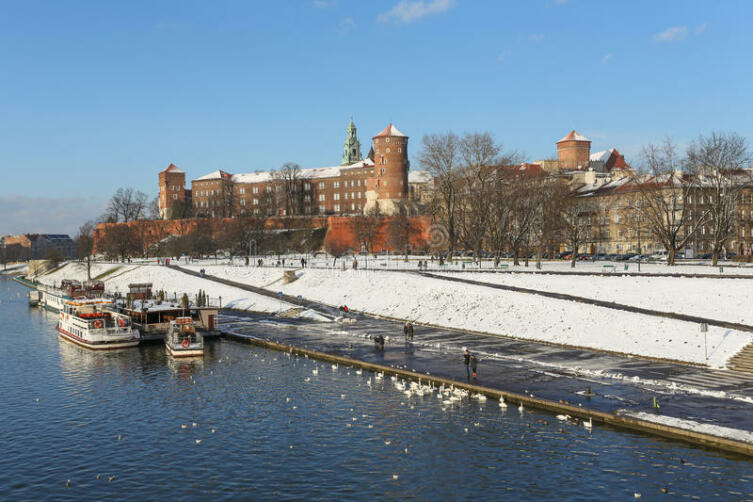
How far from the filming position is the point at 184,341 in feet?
149

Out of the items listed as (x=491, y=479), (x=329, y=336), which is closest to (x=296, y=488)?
(x=491, y=479)

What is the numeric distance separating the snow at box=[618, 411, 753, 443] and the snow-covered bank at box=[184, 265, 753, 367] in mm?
10244

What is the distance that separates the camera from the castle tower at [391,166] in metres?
165

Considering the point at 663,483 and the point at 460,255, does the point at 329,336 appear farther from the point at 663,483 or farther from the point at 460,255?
the point at 460,255

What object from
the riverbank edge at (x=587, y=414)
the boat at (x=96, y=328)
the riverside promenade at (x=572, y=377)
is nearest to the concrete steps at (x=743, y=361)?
the riverside promenade at (x=572, y=377)

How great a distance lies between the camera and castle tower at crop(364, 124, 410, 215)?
165m

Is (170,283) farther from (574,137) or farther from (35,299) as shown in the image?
(574,137)

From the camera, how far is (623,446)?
24.0 meters

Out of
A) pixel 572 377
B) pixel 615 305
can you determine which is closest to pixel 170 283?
pixel 615 305

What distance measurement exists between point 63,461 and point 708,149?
6466 cm

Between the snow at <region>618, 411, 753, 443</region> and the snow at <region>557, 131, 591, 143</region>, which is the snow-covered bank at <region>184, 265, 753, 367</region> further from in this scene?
the snow at <region>557, 131, 591, 143</region>

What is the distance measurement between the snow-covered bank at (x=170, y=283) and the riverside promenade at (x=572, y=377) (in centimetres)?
1891

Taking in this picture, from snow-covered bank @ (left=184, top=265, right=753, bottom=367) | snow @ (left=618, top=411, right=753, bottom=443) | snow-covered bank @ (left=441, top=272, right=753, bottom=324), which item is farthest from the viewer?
snow-covered bank @ (left=441, top=272, right=753, bottom=324)

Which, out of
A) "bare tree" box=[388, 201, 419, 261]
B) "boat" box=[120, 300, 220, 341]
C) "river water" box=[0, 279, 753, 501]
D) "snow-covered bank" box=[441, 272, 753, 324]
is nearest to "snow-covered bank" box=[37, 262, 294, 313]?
"boat" box=[120, 300, 220, 341]
